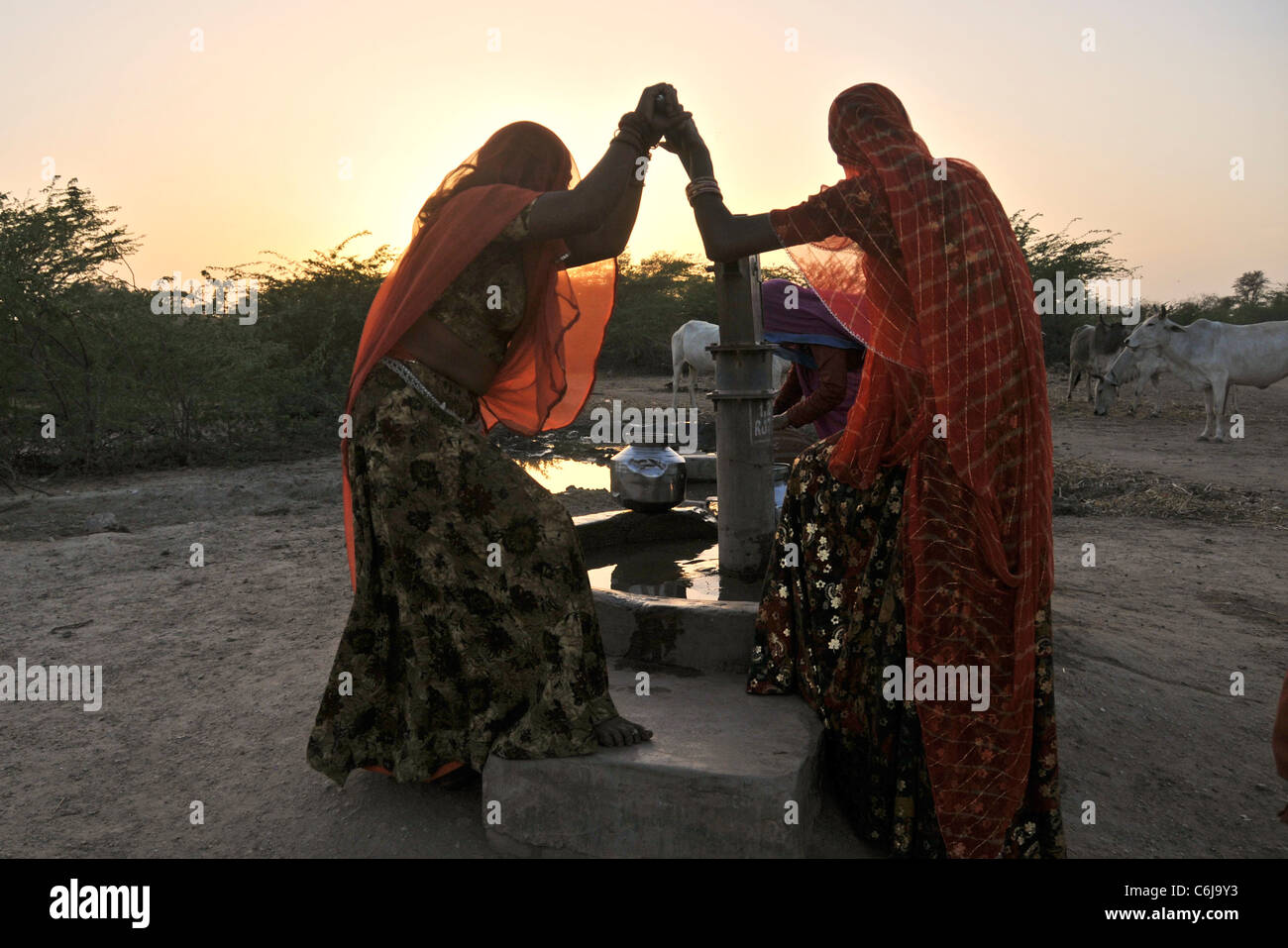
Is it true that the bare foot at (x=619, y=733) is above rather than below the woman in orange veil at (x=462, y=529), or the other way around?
below

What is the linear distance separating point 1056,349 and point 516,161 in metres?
19.6

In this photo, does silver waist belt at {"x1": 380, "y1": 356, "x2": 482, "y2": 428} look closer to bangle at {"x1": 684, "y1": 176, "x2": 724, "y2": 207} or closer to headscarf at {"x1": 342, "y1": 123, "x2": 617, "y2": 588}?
headscarf at {"x1": 342, "y1": 123, "x2": 617, "y2": 588}

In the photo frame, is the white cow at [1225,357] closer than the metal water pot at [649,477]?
No

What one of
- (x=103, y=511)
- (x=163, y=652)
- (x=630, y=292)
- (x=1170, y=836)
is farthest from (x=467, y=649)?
(x=630, y=292)

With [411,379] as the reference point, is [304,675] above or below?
below

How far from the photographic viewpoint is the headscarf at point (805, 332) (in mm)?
4148

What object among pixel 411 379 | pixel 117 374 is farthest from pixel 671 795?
pixel 117 374

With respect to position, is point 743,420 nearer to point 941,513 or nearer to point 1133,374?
point 941,513

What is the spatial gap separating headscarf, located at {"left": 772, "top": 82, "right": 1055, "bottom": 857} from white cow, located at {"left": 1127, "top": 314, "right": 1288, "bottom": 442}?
33.5ft

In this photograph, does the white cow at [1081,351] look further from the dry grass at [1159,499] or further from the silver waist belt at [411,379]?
the silver waist belt at [411,379]

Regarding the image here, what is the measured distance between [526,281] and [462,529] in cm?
72

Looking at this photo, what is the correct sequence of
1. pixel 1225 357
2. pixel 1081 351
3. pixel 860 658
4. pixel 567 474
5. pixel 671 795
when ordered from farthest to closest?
pixel 1081 351 < pixel 1225 357 < pixel 567 474 < pixel 860 658 < pixel 671 795

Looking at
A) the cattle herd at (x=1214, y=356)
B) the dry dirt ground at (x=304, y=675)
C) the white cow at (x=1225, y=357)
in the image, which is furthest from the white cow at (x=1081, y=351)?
the dry dirt ground at (x=304, y=675)

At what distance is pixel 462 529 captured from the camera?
2424mm
